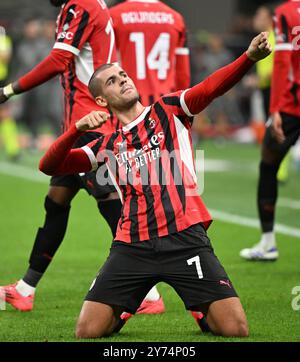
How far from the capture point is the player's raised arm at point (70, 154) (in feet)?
19.1

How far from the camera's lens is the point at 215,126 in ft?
77.3

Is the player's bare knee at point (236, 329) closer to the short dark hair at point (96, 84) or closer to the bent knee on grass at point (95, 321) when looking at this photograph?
the bent knee on grass at point (95, 321)

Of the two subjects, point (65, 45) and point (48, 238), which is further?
Result: point (48, 238)

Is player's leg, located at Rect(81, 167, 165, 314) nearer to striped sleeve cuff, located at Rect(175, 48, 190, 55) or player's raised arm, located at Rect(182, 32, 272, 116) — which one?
player's raised arm, located at Rect(182, 32, 272, 116)

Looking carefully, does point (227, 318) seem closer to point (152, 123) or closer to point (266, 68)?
point (152, 123)

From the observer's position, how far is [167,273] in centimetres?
607

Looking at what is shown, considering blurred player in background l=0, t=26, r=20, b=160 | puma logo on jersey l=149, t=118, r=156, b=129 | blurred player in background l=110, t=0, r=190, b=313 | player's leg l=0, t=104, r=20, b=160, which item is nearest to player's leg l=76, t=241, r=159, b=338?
puma logo on jersey l=149, t=118, r=156, b=129

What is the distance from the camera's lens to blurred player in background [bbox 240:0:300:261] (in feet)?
27.9

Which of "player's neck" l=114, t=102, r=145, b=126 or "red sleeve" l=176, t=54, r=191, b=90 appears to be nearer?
"player's neck" l=114, t=102, r=145, b=126

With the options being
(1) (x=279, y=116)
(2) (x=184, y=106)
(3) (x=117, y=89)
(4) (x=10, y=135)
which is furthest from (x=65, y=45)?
(4) (x=10, y=135)

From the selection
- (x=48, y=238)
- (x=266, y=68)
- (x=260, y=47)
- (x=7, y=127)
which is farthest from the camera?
(x=7, y=127)

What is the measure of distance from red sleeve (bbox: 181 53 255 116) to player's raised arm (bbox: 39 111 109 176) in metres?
0.58

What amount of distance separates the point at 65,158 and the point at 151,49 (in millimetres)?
2518
